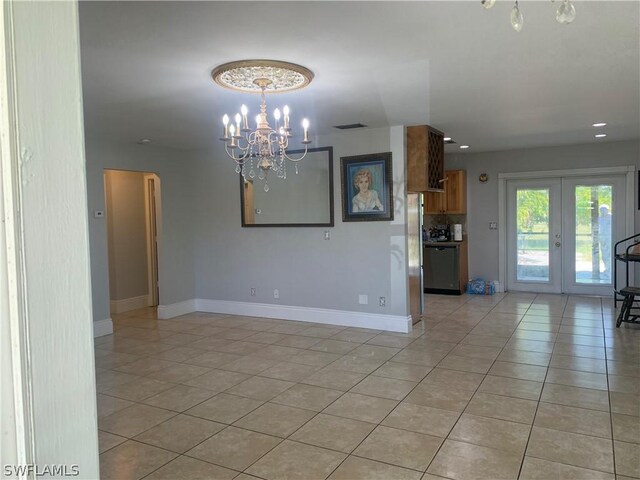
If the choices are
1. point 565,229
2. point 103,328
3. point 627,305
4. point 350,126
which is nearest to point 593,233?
point 565,229

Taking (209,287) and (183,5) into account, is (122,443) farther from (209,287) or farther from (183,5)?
(209,287)

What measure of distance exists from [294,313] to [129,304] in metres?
2.86

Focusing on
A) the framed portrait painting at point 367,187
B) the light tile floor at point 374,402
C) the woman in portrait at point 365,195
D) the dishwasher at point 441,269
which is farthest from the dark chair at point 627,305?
the woman in portrait at point 365,195

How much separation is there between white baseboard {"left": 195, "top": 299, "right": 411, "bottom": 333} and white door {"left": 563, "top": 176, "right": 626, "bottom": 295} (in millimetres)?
3760

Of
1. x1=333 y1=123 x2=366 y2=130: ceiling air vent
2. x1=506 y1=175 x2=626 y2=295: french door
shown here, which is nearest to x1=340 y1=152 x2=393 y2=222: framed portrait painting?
x1=333 y1=123 x2=366 y2=130: ceiling air vent

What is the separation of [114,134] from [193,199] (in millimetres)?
1779

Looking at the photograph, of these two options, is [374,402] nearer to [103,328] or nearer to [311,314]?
[311,314]

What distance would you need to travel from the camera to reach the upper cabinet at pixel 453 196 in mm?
8133

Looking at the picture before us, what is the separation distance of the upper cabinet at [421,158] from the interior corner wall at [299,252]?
5.5 inches

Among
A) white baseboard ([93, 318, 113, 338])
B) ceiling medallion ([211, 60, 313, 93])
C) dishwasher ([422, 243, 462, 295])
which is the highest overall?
ceiling medallion ([211, 60, 313, 93])

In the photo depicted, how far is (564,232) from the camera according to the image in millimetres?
7605

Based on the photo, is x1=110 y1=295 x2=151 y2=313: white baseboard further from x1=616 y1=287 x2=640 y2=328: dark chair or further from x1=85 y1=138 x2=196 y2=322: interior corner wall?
x1=616 y1=287 x2=640 y2=328: dark chair

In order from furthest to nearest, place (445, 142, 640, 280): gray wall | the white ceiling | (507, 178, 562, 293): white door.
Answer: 1. (507, 178, 562, 293): white door
2. (445, 142, 640, 280): gray wall
3. the white ceiling

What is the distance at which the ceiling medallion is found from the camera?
3.08 m
